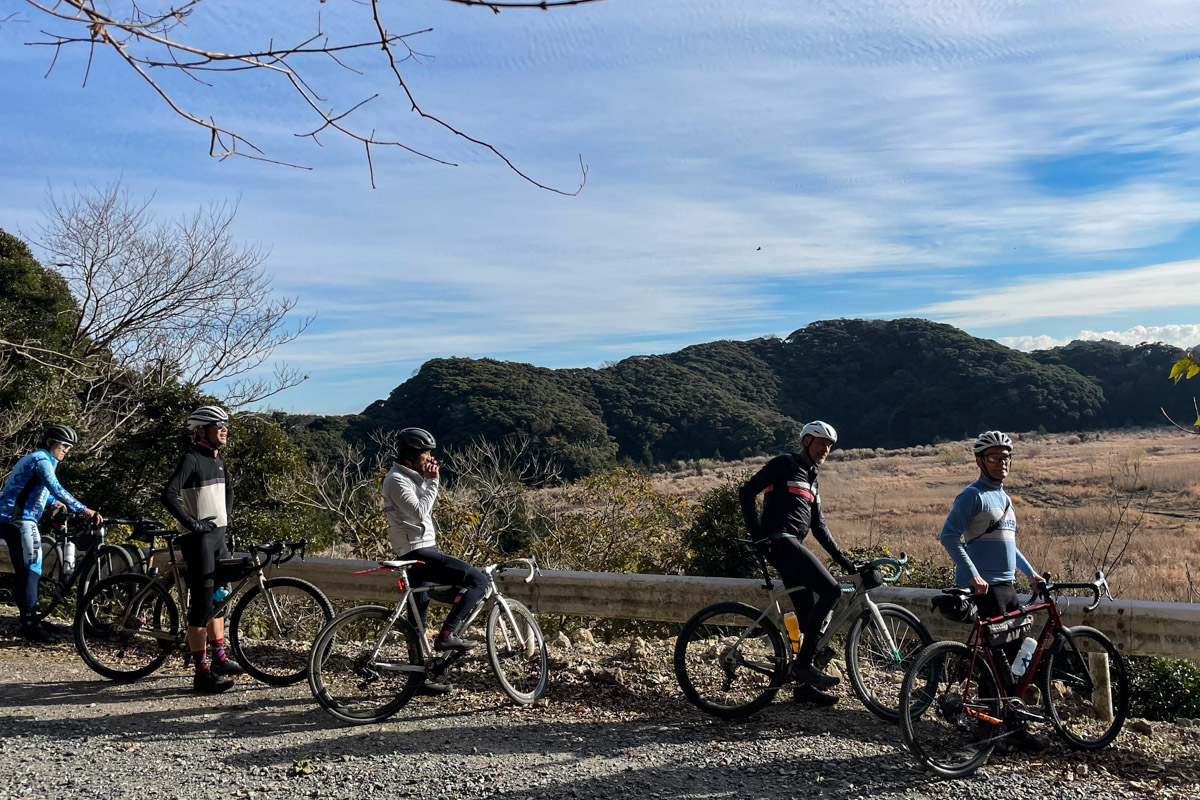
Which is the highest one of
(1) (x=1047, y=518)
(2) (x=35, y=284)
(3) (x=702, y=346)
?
(3) (x=702, y=346)

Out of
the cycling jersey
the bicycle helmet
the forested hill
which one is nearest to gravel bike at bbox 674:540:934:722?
the bicycle helmet

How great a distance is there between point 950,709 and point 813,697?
1062 millimetres

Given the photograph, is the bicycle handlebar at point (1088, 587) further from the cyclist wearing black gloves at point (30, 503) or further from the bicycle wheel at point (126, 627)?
the cyclist wearing black gloves at point (30, 503)

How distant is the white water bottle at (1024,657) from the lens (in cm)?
516

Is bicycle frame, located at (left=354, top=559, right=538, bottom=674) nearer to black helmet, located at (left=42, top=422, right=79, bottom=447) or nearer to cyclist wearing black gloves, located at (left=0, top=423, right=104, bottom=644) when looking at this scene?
cyclist wearing black gloves, located at (left=0, top=423, right=104, bottom=644)

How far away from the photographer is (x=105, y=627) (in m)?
7.01

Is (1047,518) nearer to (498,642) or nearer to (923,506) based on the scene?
(923,506)

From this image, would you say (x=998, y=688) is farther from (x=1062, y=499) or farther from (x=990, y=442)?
(x=1062, y=499)

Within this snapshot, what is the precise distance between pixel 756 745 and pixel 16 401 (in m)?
16.4

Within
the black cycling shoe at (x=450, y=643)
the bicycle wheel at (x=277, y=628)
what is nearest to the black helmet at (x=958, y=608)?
the black cycling shoe at (x=450, y=643)

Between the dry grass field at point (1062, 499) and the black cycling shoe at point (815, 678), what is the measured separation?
7.42 metres

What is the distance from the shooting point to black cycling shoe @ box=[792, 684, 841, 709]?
5820 millimetres

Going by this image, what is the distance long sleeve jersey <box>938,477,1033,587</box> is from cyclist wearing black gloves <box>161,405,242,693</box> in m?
4.55

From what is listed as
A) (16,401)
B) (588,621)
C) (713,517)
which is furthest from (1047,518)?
(16,401)
